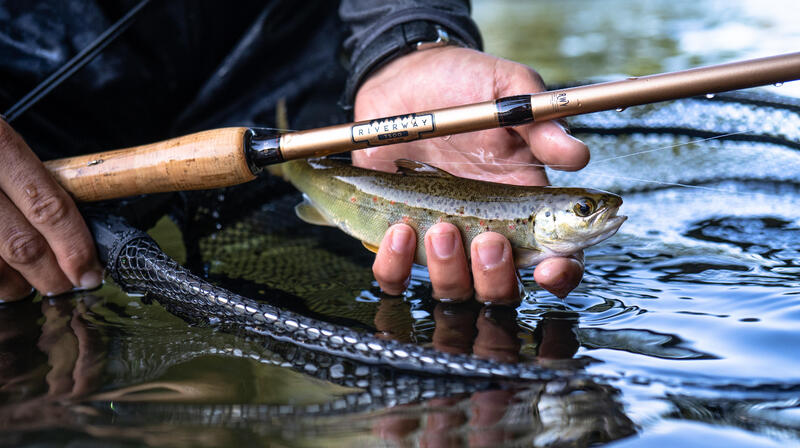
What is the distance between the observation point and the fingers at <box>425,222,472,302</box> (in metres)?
1.86

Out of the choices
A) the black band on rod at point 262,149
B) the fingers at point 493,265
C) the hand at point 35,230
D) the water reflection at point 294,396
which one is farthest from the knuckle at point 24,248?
the fingers at point 493,265

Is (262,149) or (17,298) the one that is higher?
(262,149)

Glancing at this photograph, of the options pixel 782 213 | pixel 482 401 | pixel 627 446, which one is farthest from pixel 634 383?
pixel 782 213

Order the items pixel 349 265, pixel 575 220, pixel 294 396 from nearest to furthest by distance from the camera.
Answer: pixel 294 396, pixel 575 220, pixel 349 265

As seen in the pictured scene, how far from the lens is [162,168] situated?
2023mm

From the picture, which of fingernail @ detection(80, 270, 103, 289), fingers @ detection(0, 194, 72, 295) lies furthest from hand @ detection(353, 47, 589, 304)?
fingers @ detection(0, 194, 72, 295)

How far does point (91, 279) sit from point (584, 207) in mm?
1632

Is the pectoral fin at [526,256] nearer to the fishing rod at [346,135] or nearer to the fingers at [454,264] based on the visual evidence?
the fingers at [454,264]

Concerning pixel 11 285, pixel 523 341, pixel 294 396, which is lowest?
pixel 294 396

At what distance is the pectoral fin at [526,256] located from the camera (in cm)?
188

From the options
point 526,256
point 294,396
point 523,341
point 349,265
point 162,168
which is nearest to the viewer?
point 294,396

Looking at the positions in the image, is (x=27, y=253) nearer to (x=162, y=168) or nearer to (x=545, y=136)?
(x=162, y=168)

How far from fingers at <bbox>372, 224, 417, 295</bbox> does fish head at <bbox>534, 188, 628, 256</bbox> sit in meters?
0.37

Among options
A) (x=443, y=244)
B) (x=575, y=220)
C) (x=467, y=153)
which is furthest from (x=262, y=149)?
(x=575, y=220)
